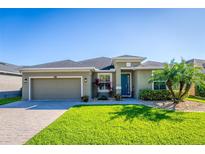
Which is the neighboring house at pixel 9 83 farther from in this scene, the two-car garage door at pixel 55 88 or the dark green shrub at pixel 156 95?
the dark green shrub at pixel 156 95

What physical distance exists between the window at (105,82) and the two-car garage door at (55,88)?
259 cm

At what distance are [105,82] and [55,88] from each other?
209 inches

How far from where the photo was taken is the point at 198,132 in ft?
18.5

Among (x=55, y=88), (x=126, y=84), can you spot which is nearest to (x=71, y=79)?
(x=55, y=88)

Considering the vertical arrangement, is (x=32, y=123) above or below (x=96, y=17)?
A: below

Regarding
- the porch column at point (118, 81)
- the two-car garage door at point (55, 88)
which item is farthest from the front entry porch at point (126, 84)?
the two-car garage door at point (55, 88)

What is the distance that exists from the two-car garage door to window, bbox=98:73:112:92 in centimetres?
259

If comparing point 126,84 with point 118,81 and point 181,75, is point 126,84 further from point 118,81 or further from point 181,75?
point 181,75

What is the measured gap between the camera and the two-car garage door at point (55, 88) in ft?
49.6

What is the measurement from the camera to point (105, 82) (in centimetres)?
1661

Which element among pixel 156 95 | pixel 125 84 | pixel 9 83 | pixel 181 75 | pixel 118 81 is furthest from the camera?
pixel 9 83
